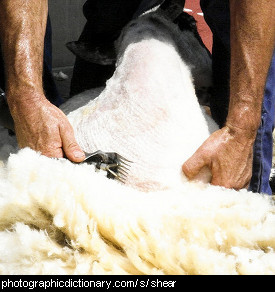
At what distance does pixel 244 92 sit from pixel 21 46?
2.27 feet

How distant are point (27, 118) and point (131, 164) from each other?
1.10 feet

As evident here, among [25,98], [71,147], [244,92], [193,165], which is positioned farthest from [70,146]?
[244,92]

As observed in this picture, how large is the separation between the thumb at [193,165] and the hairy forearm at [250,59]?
0.15 meters

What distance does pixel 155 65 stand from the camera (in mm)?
1443

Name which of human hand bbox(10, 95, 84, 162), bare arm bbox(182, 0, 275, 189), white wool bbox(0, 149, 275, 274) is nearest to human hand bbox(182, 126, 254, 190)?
bare arm bbox(182, 0, 275, 189)

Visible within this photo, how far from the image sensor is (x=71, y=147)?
4.09ft

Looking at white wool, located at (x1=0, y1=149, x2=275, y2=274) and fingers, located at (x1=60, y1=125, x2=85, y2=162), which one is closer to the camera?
white wool, located at (x1=0, y1=149, x2=275, y2=274)

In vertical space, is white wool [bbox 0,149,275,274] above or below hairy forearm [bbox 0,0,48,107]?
below

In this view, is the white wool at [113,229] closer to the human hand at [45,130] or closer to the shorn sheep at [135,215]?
the shorn sheep at [135,215]

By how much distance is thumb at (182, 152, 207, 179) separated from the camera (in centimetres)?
125

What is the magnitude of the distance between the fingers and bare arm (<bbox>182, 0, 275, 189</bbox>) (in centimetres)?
34

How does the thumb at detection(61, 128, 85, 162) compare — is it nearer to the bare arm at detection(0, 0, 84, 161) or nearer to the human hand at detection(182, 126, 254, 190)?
the bare arm at detection(0, 0, 84, 161)

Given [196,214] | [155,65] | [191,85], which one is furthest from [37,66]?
[196,214]
